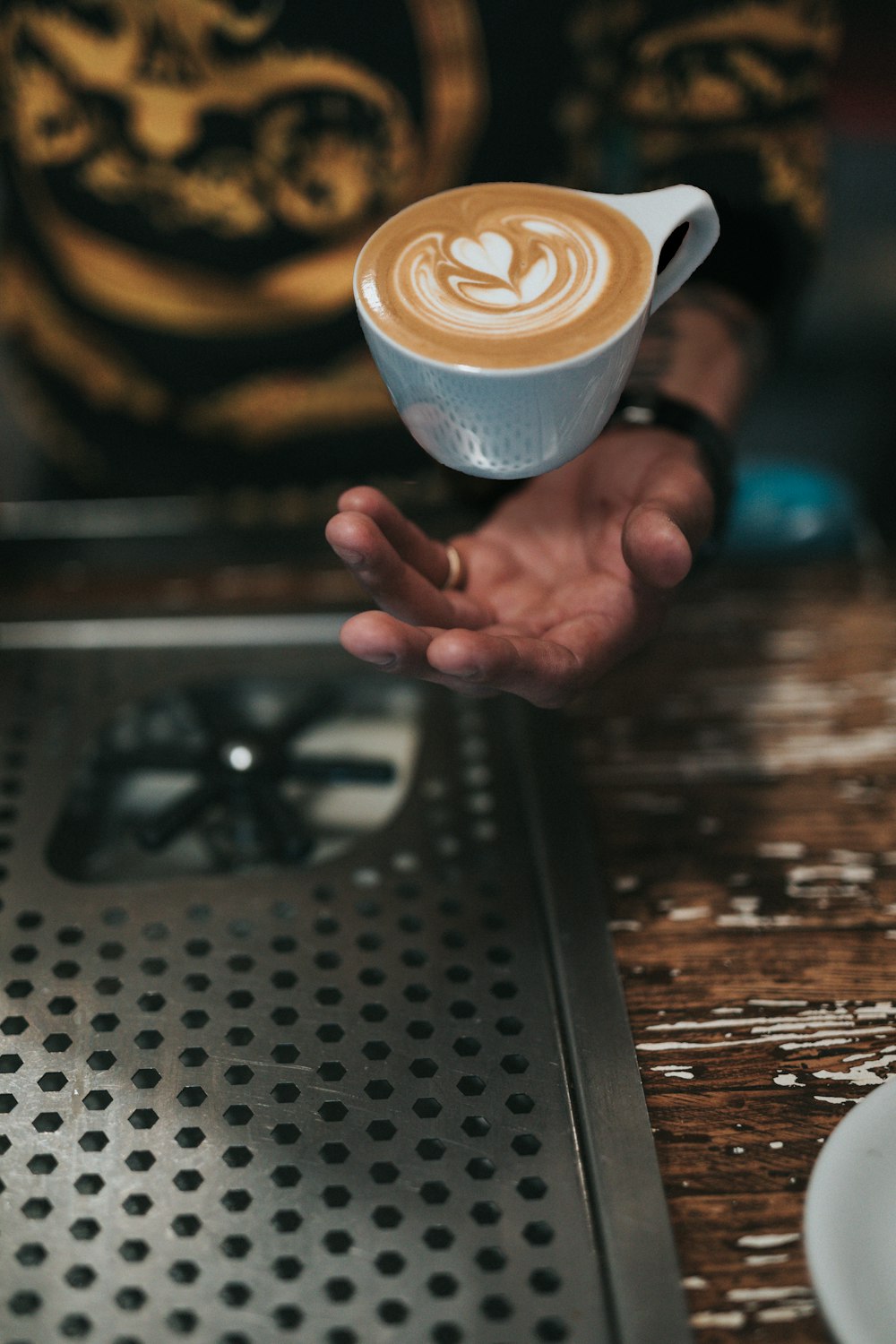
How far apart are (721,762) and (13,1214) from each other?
62cm

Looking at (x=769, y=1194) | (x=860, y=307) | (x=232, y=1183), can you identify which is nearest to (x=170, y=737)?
(x=232, y=1183)

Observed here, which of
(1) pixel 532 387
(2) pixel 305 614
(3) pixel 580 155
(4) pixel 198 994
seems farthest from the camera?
(3) pixel 580 155

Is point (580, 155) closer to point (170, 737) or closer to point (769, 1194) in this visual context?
point (170, 737)

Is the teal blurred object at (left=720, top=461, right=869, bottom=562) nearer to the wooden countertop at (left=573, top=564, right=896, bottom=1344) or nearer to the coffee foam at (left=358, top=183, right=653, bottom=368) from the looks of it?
the wooden countertop at (left=573, top=564, right=896, bottom=1344)

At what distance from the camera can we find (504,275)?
0.70 metres

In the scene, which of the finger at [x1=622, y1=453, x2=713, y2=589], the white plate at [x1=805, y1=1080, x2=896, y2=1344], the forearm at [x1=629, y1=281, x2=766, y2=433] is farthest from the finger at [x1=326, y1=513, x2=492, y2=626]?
the white plate at [x1=805, y1=1080, x2=896, y2=1344]

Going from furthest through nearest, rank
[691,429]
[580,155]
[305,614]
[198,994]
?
1. [580,155]
2. [305,614]
3. [691,429]
4. [198,994]

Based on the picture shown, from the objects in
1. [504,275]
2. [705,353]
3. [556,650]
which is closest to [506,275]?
[504,275]

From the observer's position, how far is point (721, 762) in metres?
0.97

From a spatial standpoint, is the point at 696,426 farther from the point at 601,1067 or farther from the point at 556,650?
the point at 601,1067

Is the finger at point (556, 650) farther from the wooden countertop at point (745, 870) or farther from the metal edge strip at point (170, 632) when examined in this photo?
the metal edge strip at point (170, 632)

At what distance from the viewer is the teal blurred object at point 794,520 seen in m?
1.27

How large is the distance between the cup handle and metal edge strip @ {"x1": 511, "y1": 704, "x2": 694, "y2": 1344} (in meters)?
0.39

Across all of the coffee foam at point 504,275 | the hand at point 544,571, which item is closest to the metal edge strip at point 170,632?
the hand at point 544,571
